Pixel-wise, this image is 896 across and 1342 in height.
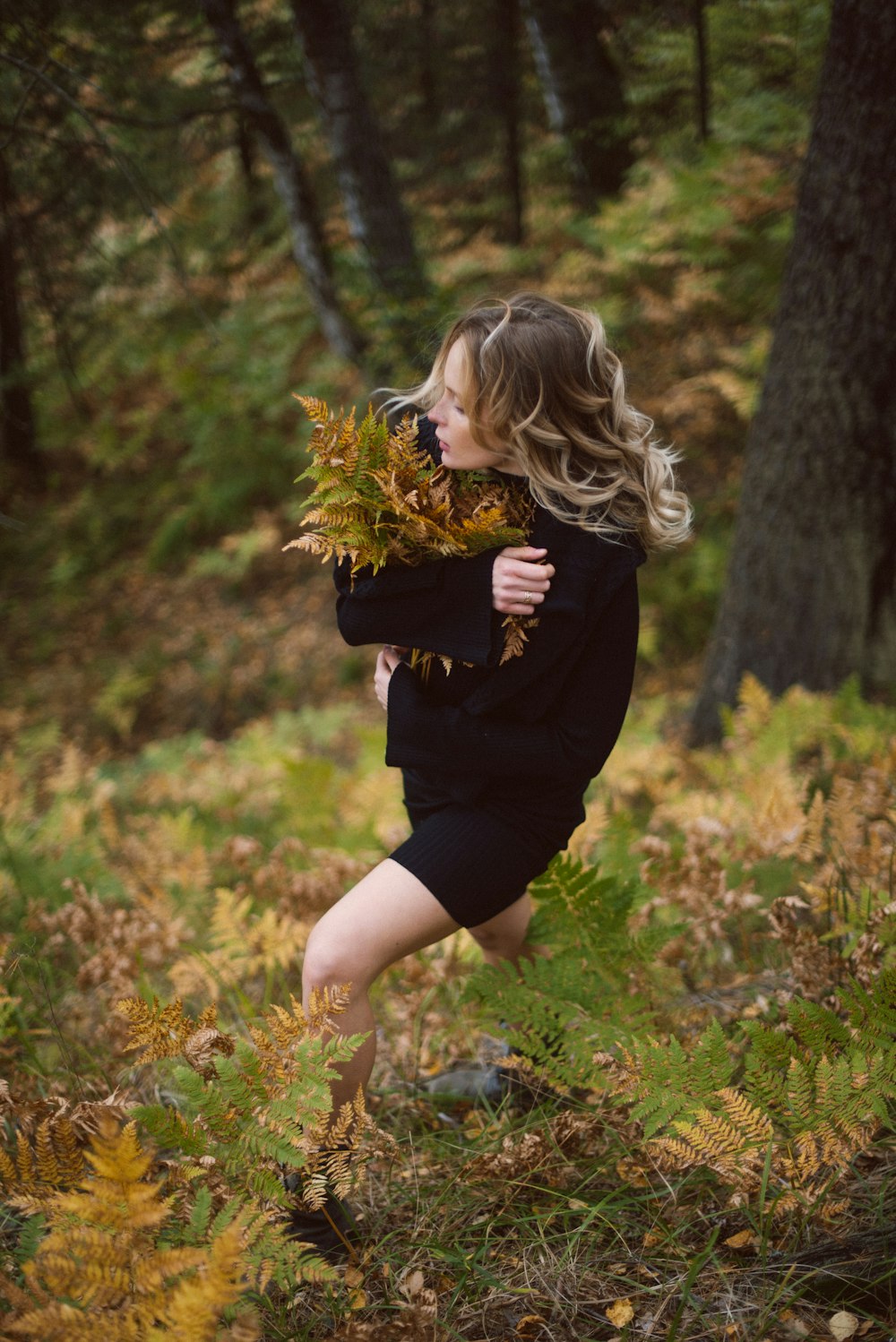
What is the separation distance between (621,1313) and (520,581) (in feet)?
5.36

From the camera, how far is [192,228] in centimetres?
916

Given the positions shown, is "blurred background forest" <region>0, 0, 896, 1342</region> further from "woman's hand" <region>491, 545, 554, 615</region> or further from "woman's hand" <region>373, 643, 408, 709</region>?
"woman's hand" <region>491, 545, 554, 615</region>

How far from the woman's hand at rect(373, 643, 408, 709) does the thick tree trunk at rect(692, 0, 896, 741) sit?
3.21 metres

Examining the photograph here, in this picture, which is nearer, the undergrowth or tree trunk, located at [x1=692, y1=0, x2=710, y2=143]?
the undergrowth

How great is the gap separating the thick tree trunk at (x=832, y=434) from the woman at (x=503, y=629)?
270 cm

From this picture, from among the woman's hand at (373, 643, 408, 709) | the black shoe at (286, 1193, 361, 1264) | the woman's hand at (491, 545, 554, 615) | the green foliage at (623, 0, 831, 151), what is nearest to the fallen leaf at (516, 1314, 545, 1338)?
the black shoe at (286, 1193, 361, 1264)

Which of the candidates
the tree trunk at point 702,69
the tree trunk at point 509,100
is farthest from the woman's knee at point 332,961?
the tree trunk at point 509,100

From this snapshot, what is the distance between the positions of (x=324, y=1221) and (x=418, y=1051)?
0.69m

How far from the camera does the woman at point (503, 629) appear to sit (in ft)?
6.74

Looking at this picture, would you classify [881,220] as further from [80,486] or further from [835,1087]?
[80,486]

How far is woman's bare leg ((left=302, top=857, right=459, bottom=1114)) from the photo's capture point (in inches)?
79.3

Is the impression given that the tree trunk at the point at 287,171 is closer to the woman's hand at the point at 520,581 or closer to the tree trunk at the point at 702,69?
the tree trunk at the point at 702,69

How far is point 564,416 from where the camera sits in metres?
2.12

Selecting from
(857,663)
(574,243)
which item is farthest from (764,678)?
(574,243)
